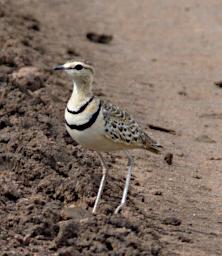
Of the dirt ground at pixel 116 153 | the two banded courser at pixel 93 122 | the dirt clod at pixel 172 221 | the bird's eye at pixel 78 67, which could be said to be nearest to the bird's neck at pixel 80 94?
the two banded courser at pixel 93 122

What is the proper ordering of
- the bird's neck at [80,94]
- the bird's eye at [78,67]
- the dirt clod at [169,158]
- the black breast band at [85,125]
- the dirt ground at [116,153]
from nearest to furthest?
the dirt ground at [116,153] → the black breast band at [85,125] → the bird's neck at [80,94] → the bird's eye at [78,67] → the dirt clod at [169,158]

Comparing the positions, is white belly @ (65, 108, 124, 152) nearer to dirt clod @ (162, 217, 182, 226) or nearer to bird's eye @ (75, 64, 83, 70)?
bird's eye @ (75, 64, 83, 70)

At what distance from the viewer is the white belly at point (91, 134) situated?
21.5 feet

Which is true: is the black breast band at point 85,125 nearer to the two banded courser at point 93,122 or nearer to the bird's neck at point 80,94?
the two banded courser at point 93,122

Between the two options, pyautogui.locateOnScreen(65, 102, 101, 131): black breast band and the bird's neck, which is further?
the bird's neck

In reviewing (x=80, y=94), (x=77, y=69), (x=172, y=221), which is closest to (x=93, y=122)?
(x=80, y=94)

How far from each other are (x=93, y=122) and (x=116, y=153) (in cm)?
218

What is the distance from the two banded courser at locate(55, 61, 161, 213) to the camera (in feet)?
21.6

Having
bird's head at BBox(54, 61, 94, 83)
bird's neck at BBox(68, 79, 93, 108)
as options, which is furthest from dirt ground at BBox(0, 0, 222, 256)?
bird's head at BBox(54, 61, 94, 83)

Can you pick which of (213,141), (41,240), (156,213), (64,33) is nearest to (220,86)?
(213,141)

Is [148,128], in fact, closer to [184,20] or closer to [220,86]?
[220,86]

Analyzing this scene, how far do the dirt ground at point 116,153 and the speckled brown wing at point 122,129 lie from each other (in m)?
0.49

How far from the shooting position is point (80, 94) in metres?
6.77

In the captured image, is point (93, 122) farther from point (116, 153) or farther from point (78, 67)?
point (116, 153)
